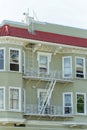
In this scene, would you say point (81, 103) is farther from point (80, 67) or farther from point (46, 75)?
point (46, 75)

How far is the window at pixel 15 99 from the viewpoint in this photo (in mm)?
39938

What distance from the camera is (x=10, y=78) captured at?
131ft

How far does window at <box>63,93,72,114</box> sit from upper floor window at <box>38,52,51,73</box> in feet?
8.45

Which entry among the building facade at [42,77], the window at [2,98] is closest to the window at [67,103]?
the building facade at [42,77]

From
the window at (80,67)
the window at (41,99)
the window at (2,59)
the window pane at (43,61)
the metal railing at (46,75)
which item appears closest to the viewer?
the window at (2,59)

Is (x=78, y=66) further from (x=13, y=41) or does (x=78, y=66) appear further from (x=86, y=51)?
(x=13, y=41)

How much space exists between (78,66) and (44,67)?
2885 mm

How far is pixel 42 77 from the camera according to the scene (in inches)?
1638

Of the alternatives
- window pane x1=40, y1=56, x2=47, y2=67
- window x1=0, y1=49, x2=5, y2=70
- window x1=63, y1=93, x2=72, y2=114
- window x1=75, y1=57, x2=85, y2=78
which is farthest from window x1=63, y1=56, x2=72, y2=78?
window x1=0, y1=49, x2=5, y2=70

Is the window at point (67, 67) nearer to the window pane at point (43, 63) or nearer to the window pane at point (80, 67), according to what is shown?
the window pane at point (80, 67)

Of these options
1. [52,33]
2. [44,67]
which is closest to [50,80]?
[44,67]

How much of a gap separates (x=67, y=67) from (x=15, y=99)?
19.1 ft

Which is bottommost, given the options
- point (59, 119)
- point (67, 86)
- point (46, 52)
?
point (59, 119)

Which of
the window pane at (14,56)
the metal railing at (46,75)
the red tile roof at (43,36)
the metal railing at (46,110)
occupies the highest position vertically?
the red tile roof at (43,36)
